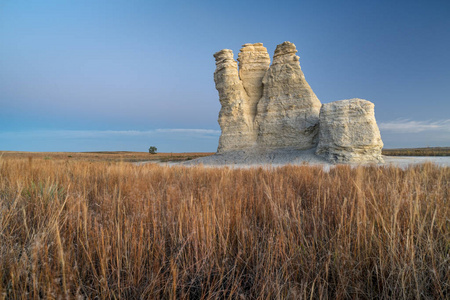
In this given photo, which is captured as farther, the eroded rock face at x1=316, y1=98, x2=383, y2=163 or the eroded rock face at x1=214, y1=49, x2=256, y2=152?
the eroded rock face at x1=214, y1=49, x2=256, y2=152

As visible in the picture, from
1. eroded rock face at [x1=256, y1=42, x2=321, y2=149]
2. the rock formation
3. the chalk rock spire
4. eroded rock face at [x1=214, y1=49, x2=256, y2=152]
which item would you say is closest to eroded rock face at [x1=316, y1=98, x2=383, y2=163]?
the rock formation

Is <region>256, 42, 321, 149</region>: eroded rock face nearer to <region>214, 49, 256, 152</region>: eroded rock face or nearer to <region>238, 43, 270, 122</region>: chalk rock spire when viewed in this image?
<region>214, 49, 256, 152</region>: eroded rock face

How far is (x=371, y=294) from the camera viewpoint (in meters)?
1.38

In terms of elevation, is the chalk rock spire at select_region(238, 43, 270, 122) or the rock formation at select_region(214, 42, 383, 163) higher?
the chalk rock spire at select_region(238, 43, 270, 122)

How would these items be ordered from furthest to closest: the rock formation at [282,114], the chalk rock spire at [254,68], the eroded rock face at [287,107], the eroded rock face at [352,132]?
the chalk rock spire at [254,68]
the eroded rock face at [287,107]
the rock formation at [282,114]
the eroded rock face at [352,132]

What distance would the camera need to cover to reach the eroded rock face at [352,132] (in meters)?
14.6

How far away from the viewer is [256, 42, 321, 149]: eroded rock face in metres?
18.4

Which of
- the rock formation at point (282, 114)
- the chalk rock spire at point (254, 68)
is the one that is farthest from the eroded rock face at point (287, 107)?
the chalk rock spire at point (254, 68)

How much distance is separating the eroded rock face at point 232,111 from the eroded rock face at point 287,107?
127 centimetres

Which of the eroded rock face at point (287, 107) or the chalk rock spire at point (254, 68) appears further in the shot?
the chalk rock spire at point (254, 68)

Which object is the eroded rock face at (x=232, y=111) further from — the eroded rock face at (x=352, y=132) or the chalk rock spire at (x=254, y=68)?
the eroded rock face at (x=352, y=132)

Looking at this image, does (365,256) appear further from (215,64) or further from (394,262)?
(215,64)

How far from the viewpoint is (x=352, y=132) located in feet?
48.7

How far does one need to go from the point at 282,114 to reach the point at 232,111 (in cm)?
425
